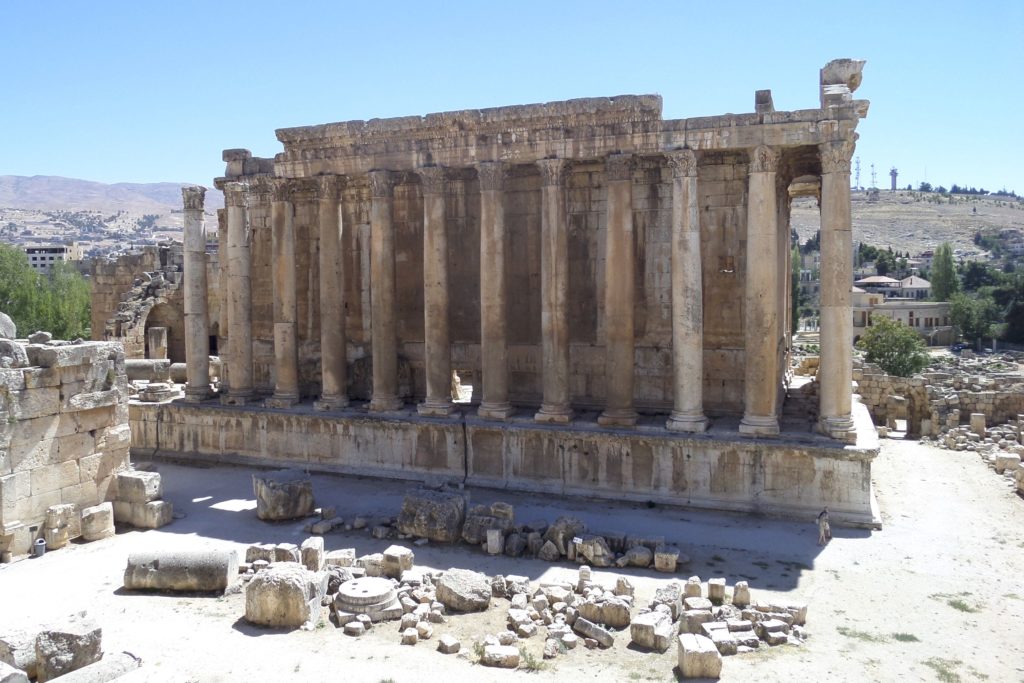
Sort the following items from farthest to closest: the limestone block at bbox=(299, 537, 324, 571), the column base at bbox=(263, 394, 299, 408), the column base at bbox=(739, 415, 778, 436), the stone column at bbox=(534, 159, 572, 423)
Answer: the column base at bbox=(263, 394, 299, 408), the stone column at bbox=(534, 159, 572, 423), the column base at bbox=(739, 415, 778, 436), the limestone block at bbox=(299, 537, 324, 571)

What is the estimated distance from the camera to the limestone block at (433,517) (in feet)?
47.4

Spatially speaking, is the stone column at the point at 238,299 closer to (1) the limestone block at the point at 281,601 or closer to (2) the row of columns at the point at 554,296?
(2) the row of columns at the point at 554,296

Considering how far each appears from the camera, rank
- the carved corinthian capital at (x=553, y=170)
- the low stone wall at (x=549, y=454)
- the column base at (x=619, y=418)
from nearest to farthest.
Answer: the low stone wall at (x=549, y=454) → the column base at (x=619, y=418) → the carved corinthian capital at (x=553, y=170)

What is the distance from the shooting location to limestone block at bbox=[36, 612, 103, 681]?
9195 mm

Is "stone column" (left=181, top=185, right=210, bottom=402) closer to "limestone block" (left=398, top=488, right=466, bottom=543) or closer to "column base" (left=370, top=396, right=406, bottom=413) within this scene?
"column base" (left=370, top=396, right=406, bottom=413)

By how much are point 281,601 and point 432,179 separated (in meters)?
10.9

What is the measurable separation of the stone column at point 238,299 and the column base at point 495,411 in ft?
23.5

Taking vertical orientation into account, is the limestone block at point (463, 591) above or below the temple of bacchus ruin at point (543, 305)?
below

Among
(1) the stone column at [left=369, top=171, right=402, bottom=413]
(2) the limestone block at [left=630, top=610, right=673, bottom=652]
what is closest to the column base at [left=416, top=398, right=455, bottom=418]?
(1) the stone column at [left=369, top=171, right=402, bottom=413]

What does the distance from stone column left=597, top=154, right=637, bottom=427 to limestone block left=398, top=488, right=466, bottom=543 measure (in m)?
4.23

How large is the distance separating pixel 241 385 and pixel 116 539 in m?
7.00

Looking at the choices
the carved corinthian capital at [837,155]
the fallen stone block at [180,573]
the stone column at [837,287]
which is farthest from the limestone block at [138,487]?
the carved corinthian capital at [837,155]

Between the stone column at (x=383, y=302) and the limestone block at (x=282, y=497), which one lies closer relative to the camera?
the limestone block at (x=282, y=497)

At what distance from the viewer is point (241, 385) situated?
21516 mm
